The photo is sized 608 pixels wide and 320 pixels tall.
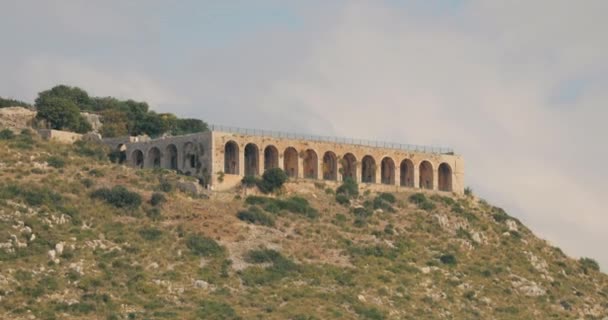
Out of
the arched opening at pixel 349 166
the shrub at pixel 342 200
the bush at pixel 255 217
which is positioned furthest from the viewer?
the arched opening at pixel 349 166

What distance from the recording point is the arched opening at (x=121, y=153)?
400ft

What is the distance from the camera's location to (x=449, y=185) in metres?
127

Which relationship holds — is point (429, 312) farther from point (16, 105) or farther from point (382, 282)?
point (16, 105)

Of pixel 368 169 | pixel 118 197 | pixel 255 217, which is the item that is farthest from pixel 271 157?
pixel 118 197

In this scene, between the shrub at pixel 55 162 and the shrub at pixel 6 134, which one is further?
the shrub at pixel 6 134

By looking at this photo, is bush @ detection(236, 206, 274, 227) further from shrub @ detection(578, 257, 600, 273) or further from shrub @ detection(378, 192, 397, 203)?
shrub @ detection(578, 257, 600, 273)

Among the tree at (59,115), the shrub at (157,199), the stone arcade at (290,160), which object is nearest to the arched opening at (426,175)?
the stone arcade at (290,160)

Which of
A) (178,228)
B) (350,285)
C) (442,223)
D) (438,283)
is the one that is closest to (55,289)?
(178,228)

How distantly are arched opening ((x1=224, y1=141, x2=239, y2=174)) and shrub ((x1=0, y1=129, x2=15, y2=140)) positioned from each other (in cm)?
1747

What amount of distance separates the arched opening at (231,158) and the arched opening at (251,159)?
1516mm

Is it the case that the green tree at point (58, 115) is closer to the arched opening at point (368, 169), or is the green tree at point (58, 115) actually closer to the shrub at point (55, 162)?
the shrub at point (55, 162)

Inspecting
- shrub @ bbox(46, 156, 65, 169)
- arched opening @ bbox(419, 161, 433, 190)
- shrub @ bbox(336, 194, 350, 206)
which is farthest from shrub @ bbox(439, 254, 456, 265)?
A: shrub @ bbox(46, 156, 65, 169)

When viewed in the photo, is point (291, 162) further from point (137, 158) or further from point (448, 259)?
point (448, 259)

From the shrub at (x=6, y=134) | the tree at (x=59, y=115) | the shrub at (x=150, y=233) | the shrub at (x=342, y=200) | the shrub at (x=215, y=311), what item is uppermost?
the tree at (x=59, y=115)
